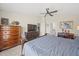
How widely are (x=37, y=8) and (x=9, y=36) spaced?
0.75 metres

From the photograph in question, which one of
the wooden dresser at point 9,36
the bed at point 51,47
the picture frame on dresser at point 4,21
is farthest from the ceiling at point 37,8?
the bed at point 51,47

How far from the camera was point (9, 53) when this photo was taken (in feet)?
7.38

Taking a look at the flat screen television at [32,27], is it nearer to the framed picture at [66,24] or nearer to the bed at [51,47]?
the bed at [51,47]

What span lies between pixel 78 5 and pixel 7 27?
134 cm

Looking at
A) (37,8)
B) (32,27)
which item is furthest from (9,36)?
(37,8)

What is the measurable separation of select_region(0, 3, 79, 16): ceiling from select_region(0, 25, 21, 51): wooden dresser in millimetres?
343

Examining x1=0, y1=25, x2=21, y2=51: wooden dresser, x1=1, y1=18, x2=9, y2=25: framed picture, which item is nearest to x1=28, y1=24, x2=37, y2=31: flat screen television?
x1=0, y1=25, x2=21, y2=51: wooden dresser

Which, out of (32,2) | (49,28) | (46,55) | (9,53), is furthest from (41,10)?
(9,53)

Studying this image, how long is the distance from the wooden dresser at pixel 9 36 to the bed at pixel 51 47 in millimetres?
229

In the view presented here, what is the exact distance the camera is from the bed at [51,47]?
2.13 m

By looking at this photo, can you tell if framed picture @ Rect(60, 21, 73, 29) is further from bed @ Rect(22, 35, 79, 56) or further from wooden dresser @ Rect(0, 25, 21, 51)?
wooden dresser @ Rect(0, 25, 21, 51)

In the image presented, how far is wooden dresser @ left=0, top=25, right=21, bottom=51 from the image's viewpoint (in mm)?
2311

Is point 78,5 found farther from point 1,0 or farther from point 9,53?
point 9,53

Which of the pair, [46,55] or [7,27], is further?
[7,27]
